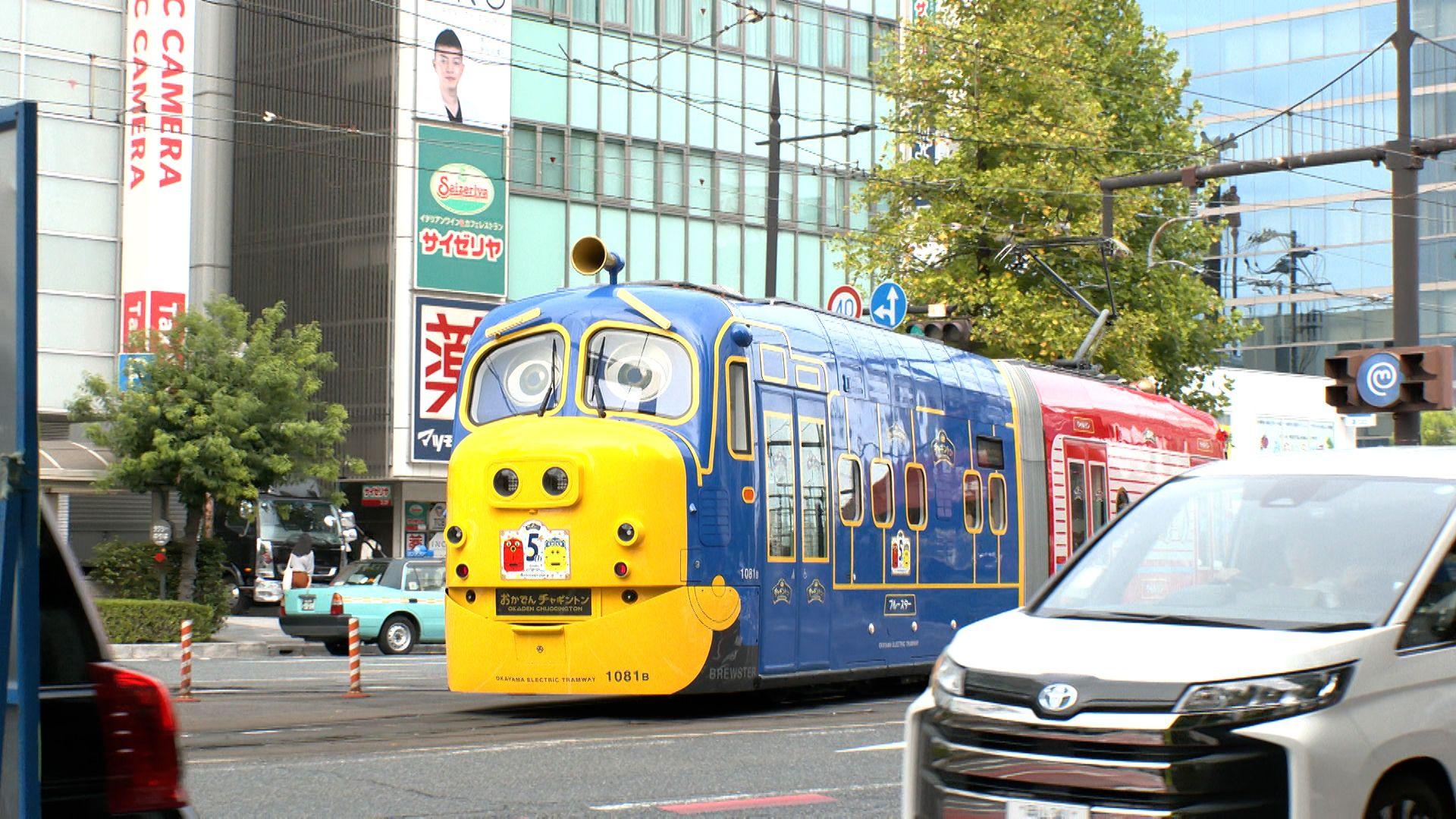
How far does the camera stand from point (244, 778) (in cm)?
982

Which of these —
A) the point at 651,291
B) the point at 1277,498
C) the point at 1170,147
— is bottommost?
the point at 1277,498

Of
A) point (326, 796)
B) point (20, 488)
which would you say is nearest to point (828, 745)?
point (326, 796)

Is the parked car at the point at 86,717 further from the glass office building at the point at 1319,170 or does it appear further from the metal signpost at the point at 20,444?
the glass office building at the point at 1319,170

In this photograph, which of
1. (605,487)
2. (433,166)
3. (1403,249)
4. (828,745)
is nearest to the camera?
(828,745)

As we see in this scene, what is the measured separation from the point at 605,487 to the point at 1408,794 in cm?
808

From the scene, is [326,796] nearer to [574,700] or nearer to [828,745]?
[828,745]

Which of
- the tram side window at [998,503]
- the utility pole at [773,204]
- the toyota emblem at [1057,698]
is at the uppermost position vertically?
the utility pole at [773,204]

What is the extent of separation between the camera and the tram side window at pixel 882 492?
15453mm

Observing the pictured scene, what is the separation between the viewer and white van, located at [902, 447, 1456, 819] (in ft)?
18.0

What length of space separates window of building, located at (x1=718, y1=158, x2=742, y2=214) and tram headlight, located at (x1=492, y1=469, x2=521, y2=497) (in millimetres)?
35048

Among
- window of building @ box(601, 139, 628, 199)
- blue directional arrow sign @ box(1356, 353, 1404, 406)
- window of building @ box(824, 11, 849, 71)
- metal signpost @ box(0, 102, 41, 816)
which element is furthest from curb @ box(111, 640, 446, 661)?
window of building @ box(824, 11, 849, 71)

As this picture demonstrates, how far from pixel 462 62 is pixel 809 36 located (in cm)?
1109

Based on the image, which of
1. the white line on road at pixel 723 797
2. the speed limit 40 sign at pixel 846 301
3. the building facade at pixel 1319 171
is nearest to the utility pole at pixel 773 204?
the speed limit 40 sign at pixel 846 301

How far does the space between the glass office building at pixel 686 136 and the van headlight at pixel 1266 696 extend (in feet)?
126
